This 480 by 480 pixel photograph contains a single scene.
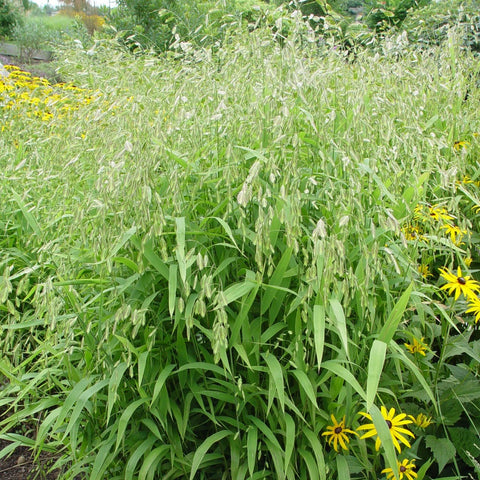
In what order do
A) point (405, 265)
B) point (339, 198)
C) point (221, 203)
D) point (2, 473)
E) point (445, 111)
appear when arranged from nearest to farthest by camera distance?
point (339, 198), point (221, 203), point (405, 265), point (2, 473), point (445, 111)

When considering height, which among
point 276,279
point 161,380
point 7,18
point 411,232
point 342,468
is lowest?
point 342,468

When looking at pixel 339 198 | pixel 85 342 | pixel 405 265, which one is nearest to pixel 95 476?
pixel 85 342

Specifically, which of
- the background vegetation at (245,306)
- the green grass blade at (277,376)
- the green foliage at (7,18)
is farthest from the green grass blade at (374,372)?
the green foliage at (7,18)

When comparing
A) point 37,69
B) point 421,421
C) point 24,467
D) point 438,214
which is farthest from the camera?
point 37,69

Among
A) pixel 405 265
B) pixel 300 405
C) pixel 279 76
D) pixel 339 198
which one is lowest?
pixel 300 405

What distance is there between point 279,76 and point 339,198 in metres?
0.60

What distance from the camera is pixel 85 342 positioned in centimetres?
160

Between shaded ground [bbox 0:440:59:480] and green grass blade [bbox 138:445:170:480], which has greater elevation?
green grass blade [bbox 138:445:170:480]

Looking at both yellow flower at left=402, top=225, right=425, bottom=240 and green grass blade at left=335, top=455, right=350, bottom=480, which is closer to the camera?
green grass blade at left=335, top=455, right=350, bottom=480

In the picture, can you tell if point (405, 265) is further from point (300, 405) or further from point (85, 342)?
point (85, 342)

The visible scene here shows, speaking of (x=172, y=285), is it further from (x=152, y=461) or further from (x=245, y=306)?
(x=152, y=461)

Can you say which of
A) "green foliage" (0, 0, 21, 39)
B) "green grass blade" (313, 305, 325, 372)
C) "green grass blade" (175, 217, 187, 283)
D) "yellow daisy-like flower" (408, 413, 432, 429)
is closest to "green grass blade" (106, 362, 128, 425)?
"green grass blade" (175, 217, 187, 283)

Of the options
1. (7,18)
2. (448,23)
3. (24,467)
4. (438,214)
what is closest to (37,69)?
(7,18)

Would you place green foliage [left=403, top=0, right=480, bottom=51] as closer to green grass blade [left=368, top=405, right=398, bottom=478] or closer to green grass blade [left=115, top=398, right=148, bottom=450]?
green grass blade [left=368, top=405, right=398, bottom=478]
